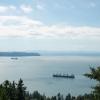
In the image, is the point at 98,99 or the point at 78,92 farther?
the point at 78,92

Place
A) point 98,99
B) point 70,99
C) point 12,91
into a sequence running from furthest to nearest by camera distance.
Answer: point 70,99 → point 12,91 → point 98,99

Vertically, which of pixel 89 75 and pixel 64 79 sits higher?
pixel 89 75

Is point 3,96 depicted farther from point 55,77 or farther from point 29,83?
point 55,77

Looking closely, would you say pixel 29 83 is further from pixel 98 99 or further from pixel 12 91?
pixel 98 99

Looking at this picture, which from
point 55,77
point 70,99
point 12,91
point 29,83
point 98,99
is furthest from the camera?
point 55,77

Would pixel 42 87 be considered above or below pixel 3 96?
below

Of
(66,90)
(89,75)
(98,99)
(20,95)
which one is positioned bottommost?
(66,90)

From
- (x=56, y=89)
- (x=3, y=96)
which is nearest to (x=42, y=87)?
(x=56, y=89)

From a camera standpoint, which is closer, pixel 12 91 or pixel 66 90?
pixel 12 91

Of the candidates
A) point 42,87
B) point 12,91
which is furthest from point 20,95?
point 42,87
